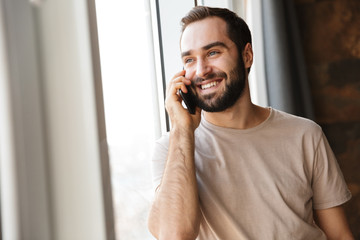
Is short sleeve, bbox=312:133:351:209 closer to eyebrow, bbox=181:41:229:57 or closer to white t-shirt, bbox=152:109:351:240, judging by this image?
white t-shirt, bbox=152:109:351:240

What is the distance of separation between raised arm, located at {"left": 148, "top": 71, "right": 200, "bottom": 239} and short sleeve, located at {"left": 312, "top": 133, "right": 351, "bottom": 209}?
490 mm

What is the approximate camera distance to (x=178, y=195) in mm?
1088

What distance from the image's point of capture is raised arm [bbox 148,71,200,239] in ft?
3.51

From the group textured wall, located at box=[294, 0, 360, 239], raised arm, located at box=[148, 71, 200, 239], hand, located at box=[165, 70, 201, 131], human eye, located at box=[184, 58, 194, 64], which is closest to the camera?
raised arm, located at box=[148, 71, 200, 239]

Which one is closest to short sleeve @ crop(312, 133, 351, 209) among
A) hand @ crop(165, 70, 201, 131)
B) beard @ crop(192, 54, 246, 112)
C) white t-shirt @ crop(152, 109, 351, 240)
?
white t-shirt @ crop(152, 109, 351, 240)

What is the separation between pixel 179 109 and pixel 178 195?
1.04 feet

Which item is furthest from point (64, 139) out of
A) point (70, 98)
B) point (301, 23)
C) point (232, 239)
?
point (301, 23)

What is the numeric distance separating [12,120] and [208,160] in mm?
677

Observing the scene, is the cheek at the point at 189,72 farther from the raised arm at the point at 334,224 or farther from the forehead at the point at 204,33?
the raised arm at the point at 334,224

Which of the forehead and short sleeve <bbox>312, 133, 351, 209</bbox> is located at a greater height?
the forehead

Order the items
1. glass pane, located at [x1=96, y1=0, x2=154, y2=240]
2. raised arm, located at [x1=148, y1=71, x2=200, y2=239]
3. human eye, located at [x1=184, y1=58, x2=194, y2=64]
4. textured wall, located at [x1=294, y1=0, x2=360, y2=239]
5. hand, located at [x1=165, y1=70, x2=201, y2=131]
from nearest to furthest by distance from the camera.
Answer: raised arm, located at [x1=148, y1=71, x2=200, y2=239] → hand, located at [x1=165, y1=70, x2=201, y2=131] → human eye, located at [x1=184, y1=58, x2=194, y2=64] → glass pane, located at [x1=96, y1=0, x2=154, y2=240] → textured wall, located at [x1=294, y1=0, x2=360, y2=239]

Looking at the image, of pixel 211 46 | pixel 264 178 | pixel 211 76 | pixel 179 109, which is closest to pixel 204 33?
pixel 211 46

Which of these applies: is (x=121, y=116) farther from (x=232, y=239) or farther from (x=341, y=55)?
(x=341, y=55)

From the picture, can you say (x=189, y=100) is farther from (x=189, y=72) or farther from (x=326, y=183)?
(x=326, y=183)
